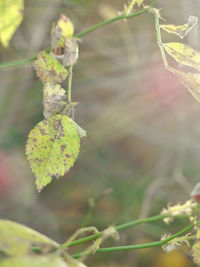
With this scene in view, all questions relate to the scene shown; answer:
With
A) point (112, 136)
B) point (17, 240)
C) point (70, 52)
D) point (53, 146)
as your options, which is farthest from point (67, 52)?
point (112, 136)

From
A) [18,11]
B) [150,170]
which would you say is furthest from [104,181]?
[18,11]

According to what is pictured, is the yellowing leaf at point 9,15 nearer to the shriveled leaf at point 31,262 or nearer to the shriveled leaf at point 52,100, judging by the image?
the shriveled leaf at point 52,100

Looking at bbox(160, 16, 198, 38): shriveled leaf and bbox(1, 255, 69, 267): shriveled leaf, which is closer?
bbox(1, 255, 69, 267): shriveled leaf

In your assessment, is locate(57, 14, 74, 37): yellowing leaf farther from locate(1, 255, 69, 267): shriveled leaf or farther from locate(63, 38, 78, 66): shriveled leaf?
locate(1, 255, 69, 267): shriveled leaf

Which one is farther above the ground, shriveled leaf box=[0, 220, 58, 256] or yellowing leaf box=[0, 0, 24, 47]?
yellowing leaf box=[0, 0, 24, 47]

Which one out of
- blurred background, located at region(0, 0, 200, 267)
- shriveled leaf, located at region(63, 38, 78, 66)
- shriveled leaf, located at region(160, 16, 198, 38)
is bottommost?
shriveled leaf, located at region(160, 16, 198, 38)

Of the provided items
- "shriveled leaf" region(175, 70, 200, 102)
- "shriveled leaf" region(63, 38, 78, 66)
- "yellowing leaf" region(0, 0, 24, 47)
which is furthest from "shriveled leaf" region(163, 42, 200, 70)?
"yellowing leaf" region(0, 0, 24, 47)

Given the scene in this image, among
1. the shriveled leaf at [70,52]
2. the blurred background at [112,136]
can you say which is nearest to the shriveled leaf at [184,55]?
the shriveled leaf at [70,52]
